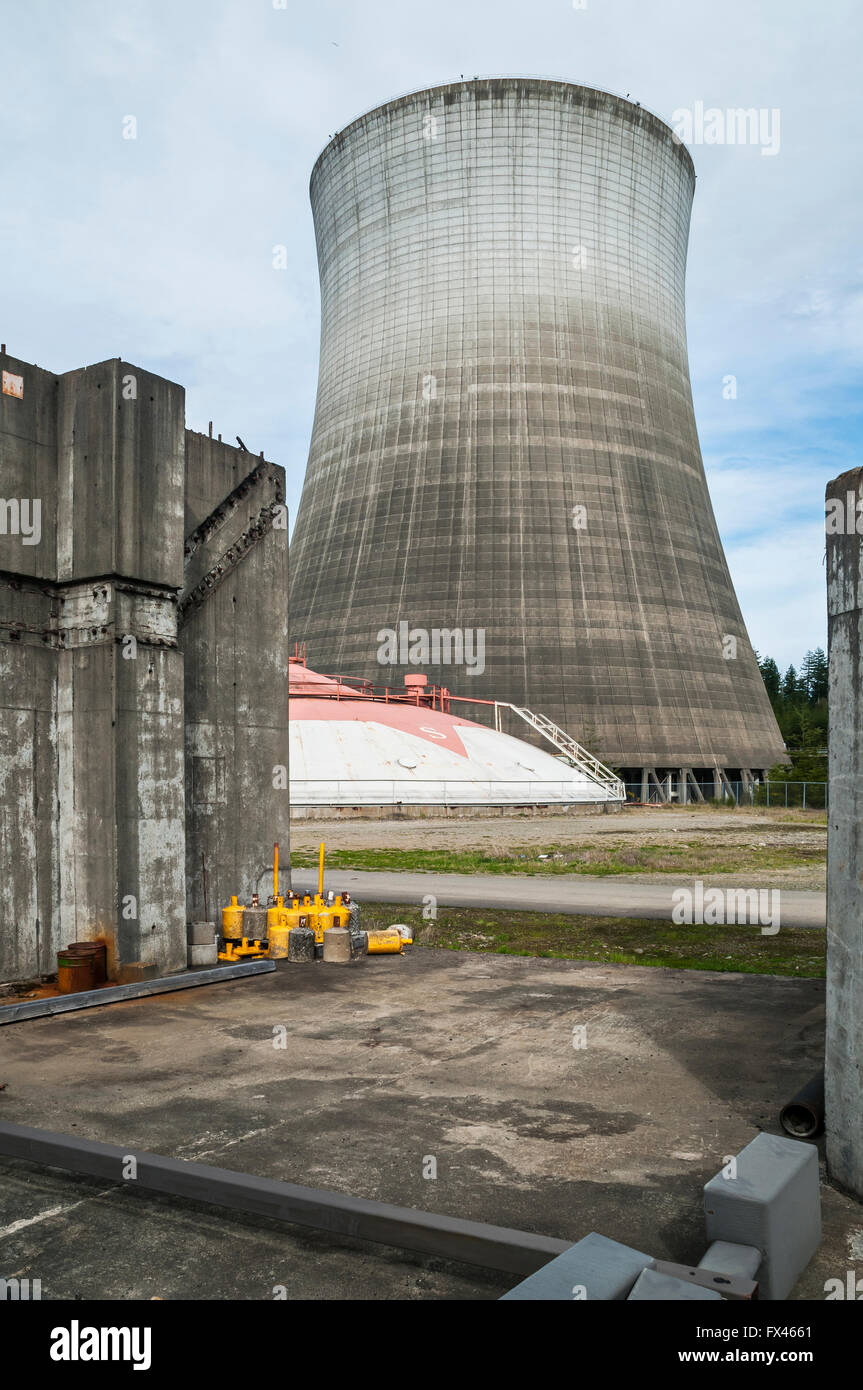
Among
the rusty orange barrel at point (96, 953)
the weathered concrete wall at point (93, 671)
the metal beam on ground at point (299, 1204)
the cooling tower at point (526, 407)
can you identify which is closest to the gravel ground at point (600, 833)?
the cooling tower at point (526, 407)

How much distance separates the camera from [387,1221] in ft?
11.7

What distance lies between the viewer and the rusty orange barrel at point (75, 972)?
7.44 m

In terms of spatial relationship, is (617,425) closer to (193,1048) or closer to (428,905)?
(428,905)

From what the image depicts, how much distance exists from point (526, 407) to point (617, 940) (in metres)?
32.3

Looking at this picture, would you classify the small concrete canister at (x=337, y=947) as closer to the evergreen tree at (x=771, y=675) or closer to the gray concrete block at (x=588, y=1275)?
the gray concrete block at (x=588, y=1275)

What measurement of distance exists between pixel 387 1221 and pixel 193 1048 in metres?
2.88

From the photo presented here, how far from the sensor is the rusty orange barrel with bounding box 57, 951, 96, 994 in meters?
7.44

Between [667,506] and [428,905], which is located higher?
[667,506]

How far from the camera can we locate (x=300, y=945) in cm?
905

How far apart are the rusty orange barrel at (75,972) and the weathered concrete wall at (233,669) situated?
4.99 feet

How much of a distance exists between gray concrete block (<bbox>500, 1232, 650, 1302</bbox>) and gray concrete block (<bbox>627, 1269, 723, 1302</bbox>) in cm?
5

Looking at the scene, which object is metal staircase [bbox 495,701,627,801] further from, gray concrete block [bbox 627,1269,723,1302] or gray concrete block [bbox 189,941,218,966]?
gray concrete block [bbox 627,1269,723,1302]
